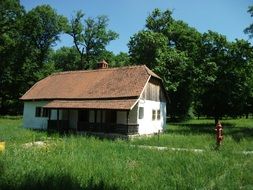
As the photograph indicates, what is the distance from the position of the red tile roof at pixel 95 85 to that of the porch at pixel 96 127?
8.00 ft

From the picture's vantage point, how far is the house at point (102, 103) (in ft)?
104

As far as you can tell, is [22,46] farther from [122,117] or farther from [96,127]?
[122,117]

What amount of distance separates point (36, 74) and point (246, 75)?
3244 centimetres

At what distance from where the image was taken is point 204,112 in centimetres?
5150

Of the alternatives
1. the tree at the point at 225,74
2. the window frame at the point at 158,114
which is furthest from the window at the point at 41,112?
the tree at the point at 225,74

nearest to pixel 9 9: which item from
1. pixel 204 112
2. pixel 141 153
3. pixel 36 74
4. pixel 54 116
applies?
pixel 36 74

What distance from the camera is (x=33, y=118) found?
130 feet

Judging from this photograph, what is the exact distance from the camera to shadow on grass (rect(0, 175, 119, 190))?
10805 millimetres

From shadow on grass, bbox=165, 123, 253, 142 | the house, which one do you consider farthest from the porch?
shadow on grass, bbox=165, 123, 253, 142

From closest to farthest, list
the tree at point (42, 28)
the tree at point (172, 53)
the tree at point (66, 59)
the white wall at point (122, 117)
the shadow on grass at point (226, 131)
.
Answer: the shadow on grass at point (226, 131), the white wall at point (122, 117), the tree at point (172, 53), the tree at point (42, 28), the tree at point (66, 59)

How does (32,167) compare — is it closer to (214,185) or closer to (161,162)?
(161,162)

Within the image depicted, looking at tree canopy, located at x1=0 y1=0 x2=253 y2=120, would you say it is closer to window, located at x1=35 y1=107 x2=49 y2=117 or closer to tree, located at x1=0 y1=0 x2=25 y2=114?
tree, located at x1=0 y1=0 x2=25 y2=114

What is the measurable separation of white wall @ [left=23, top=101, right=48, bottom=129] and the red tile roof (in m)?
0.69

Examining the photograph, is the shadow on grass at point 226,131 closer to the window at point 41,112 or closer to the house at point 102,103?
the house at point 102,103
